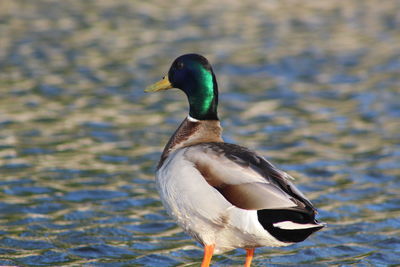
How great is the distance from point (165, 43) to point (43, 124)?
172 inches

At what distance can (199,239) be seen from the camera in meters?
5.43

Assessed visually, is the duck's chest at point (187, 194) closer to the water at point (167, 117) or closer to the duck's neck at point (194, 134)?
the duck's neck at point (194, 134)

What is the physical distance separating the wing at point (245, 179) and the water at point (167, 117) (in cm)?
121

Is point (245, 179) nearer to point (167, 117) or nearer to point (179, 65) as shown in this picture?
point (179, 65)

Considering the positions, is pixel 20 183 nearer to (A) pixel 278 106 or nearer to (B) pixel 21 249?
(B) pixel 21 249

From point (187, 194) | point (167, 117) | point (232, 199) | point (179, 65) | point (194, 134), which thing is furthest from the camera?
point (167, 117)

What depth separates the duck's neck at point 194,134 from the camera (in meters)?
5.78

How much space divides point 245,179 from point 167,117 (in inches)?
197

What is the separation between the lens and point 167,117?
32.9 feet

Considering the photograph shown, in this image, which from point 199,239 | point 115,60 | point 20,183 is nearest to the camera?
point 199,239

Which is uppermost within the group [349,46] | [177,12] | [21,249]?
[177,12]

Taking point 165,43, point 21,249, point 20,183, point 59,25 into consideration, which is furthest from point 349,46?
point 21,249

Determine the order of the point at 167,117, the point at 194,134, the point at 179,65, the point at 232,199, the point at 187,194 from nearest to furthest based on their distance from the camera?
the point at 232,199
the point at 187,194
the point at 194,134
the point at 179,65
the point at 167,117

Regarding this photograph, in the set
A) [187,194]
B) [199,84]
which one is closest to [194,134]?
[199,84]
